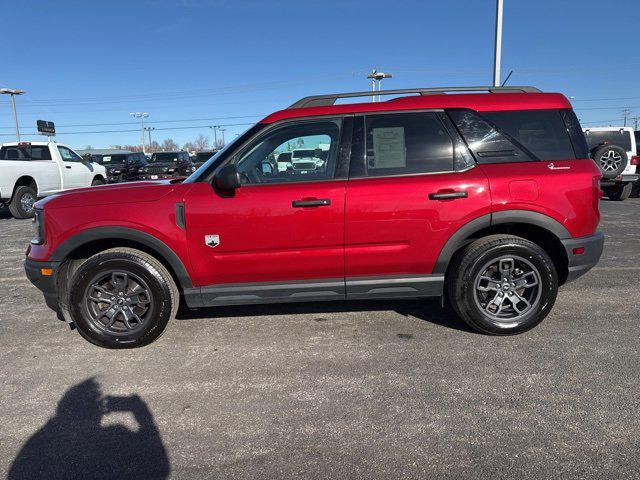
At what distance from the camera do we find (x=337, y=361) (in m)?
3.26

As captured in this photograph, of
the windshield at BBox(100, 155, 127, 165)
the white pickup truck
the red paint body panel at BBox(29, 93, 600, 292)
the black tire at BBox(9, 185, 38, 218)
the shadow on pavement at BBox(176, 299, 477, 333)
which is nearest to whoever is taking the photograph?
the red paint body panel at BBox(29, 93, 600, 292)

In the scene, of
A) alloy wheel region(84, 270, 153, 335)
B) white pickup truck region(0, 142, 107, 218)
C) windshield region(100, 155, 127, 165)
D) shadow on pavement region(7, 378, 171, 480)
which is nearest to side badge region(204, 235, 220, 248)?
alloy wheel region(84, 270, 153, 335)

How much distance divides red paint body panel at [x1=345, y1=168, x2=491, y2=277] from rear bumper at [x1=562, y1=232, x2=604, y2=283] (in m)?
0.78

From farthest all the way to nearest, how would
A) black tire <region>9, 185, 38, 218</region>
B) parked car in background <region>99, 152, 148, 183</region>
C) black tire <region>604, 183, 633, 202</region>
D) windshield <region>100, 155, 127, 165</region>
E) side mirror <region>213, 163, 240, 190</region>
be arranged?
windshield <region>100, 155, 127, 165</region>
parked car in background <region>99, 152, 148, 183</region>
black tire <region>604, 183, 633, 202</region>
black tire <region>9, 185, 38, 218</region>
side mirror <region>213, 163, 240, 190</region>

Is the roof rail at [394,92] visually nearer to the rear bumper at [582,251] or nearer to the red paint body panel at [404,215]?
the red paint body panel at [404,215]

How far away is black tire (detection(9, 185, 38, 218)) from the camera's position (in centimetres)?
1103

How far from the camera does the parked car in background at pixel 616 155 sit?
34.7ft

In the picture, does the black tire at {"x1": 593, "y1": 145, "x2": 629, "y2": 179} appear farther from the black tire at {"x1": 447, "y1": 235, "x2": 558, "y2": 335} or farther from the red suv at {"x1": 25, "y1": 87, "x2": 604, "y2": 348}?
the black tire at {"x1": 447, "y1": 235, "x2": 558, "y2": 335}

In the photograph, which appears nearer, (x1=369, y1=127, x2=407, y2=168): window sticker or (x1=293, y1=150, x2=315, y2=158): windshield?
(x1=369, y1=127, x2=407, y2=168): window sticker

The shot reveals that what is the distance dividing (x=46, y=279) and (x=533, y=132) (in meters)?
4.12

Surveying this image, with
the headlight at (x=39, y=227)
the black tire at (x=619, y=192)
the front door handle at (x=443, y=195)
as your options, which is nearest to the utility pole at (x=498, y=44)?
the black tire at (x=619, y=192)

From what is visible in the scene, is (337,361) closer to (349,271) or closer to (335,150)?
(349,271)

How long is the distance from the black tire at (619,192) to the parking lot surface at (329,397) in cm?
971

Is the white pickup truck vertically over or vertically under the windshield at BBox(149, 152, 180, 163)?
under
